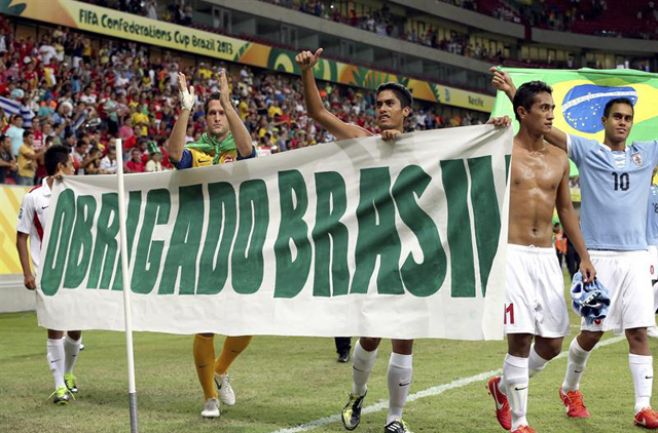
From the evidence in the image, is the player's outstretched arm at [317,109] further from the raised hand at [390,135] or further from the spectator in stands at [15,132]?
the spectator in stands at [15,132]

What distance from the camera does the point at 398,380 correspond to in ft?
19.0

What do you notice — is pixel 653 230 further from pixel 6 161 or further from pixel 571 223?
pixel 6 161

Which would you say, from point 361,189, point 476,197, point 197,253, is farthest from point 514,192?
point 197,253

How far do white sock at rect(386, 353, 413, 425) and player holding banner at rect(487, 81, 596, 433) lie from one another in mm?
571

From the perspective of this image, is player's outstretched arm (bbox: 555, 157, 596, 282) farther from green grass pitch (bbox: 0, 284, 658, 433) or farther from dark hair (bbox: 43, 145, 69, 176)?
dark hair (bbox: 43, 145, 69, 176)

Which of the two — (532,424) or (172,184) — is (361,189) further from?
(532,424)

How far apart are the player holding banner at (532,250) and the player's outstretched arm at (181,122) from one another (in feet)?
6.87

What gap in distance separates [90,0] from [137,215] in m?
27.8

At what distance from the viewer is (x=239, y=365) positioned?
30.7 ft

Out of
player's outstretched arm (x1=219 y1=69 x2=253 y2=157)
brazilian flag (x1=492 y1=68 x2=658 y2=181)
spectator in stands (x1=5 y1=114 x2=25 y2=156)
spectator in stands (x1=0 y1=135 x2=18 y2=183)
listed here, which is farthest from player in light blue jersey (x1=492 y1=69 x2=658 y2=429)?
spectator in stands (x1=5 y1=114 x2=25 y2=156)

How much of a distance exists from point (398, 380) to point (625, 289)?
1577 mm

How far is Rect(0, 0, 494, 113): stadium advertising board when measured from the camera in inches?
1195

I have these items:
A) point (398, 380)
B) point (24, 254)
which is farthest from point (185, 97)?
point (24, 254)

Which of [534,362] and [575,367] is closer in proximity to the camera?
[534,362]
